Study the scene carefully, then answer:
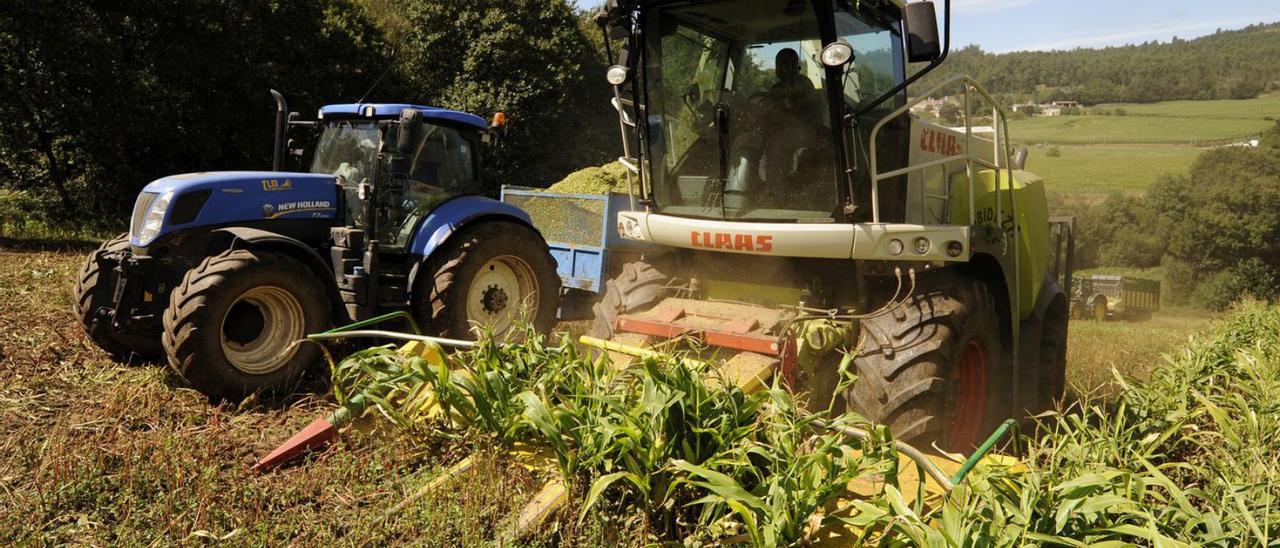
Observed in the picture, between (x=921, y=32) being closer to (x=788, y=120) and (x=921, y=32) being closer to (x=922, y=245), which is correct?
(x=788, y=120)

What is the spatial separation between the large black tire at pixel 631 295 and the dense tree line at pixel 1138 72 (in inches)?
2044

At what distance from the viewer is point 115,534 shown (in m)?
3.40

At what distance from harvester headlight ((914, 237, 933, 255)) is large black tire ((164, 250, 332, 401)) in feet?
10.6

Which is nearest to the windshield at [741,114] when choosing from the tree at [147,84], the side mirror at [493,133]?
the side mirror at [493,133]

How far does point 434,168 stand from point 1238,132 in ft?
179

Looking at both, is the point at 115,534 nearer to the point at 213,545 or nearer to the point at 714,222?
the point at 213,545

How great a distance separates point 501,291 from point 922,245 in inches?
134

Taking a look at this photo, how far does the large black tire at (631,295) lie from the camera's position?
198 inches

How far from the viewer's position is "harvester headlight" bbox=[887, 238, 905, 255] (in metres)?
4.35

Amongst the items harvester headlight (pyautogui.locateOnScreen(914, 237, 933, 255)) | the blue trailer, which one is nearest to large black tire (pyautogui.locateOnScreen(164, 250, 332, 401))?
the blue trailer

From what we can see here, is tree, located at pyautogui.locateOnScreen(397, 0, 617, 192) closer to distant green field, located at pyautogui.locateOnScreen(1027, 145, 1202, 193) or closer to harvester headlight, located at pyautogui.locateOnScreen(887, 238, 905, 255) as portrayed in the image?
harvester headlight, located at pyautogui.locateOnScreen(887, 238, 905, 255)

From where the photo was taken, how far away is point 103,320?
5430 mm

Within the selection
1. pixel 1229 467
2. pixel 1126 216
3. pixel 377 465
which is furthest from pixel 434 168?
pixel 1126 216

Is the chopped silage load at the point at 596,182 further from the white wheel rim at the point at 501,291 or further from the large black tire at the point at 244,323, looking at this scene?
the large black tire at the point at 244,323
